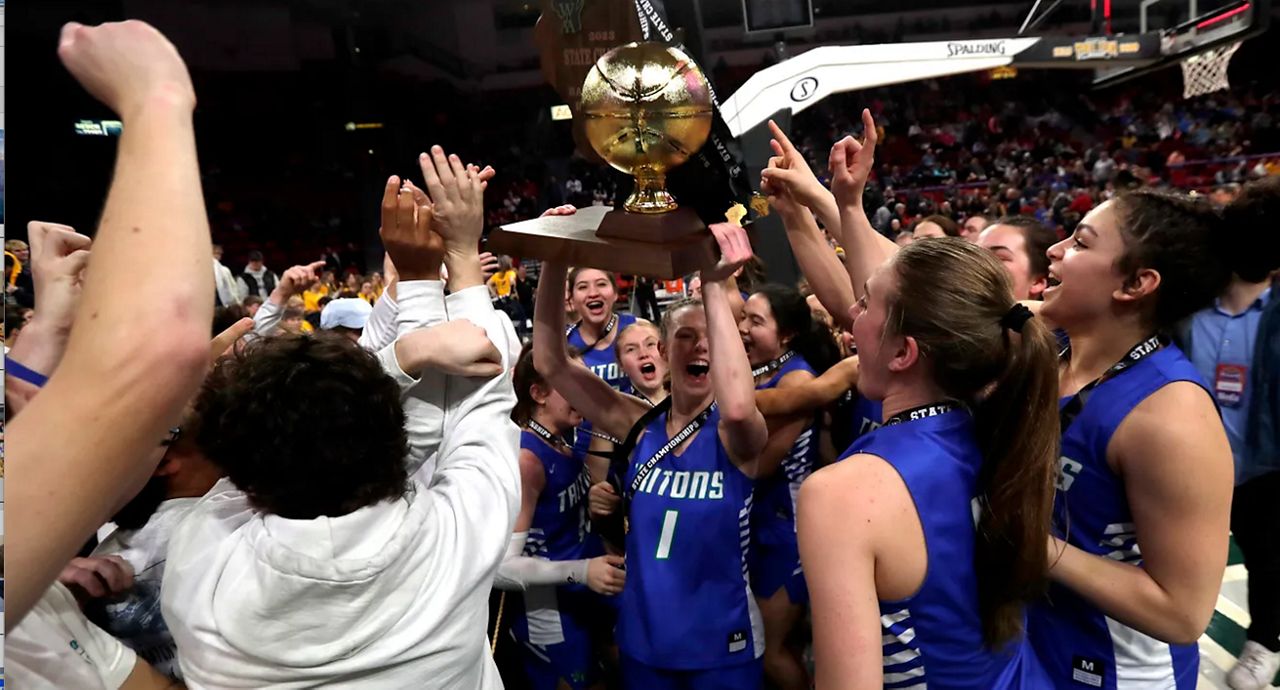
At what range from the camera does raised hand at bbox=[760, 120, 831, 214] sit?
6.39 ft

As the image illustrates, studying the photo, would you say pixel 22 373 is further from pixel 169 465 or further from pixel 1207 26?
pixel 1207 26

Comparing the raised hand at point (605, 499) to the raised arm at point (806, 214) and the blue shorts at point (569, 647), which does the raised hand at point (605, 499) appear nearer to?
the blue shorts at point (569, 647)

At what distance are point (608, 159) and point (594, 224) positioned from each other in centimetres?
21

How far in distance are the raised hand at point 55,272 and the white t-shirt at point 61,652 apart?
37cm

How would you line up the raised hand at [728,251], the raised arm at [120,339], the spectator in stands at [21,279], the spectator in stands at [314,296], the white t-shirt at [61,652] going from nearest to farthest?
the raised arm at [120,339]
the white t-shirt at [61,652]
the raised hand at [728,251]
the spectator in stands at [21,279]
the spectator in stands at [314,296]

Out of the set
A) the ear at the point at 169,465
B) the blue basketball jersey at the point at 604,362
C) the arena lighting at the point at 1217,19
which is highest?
the arena lighting at the point at 1217,19

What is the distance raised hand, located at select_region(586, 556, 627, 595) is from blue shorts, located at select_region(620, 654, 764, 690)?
25cm

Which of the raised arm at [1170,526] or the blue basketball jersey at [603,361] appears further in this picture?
the blue basketball jersey at [603,361]

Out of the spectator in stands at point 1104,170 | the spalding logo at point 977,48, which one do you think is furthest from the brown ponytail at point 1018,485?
the spectator in stands at point 1104,170

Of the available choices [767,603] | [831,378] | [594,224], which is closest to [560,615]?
[767,603]

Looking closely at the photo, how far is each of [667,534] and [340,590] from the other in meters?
1.09

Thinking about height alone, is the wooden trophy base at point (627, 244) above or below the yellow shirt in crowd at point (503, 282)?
above

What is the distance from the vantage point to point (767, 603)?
2.66 meters

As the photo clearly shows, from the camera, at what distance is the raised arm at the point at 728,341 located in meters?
1.63
